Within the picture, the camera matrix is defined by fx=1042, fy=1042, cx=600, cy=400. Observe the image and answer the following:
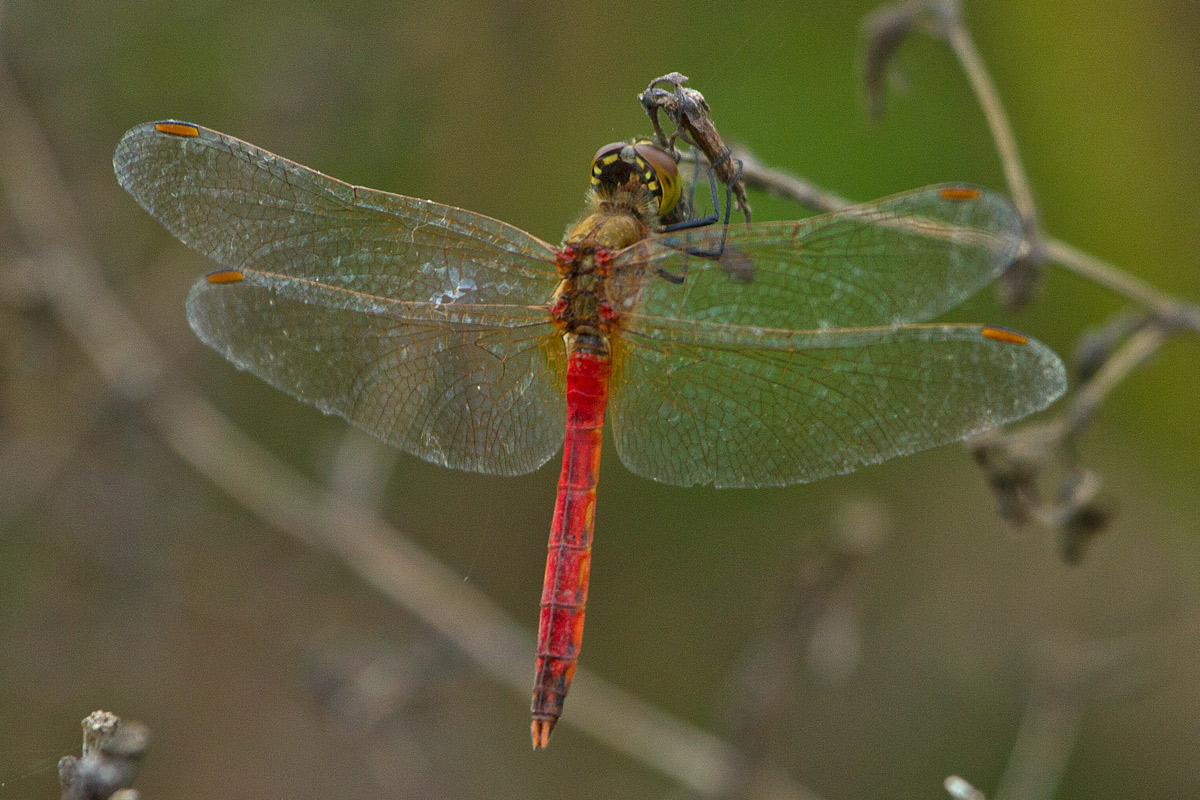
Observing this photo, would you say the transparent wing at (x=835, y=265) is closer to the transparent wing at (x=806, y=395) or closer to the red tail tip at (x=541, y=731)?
the transparent wing at (x=806, y=395)

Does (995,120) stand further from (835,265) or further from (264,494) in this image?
(264,494)

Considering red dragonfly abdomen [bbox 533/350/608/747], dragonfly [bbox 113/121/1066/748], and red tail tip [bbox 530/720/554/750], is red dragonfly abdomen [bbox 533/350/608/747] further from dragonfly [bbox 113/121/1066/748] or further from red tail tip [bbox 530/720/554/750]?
red tail tip [bbox 530/720/554/750]

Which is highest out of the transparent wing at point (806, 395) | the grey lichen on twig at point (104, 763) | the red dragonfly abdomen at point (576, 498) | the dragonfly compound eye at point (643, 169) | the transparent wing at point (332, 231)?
the dragonfly compound eye at point (643, 169)

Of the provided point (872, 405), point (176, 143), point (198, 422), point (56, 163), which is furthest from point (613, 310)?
point (56, 163)

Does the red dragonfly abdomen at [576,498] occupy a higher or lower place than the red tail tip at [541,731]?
higher

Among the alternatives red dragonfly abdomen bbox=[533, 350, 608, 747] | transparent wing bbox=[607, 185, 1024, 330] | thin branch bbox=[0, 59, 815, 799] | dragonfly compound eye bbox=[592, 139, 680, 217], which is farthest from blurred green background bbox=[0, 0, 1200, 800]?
dragonfly compound eye bbox=[592, 139, 680, 217]

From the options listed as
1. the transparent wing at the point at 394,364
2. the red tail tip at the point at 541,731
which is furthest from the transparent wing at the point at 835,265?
the red tail tip at the point at 541,731

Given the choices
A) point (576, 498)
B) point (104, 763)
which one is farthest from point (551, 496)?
point (104, 763)
